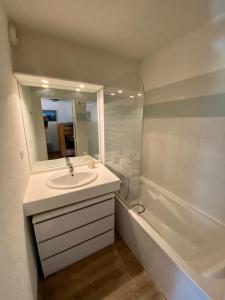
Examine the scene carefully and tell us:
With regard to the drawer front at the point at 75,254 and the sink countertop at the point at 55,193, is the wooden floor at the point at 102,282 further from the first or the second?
the sink countertop at the point at 55,193

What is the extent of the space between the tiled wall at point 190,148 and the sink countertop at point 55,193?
31.2 inches

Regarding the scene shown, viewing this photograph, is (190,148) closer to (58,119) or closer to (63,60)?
(58,119)

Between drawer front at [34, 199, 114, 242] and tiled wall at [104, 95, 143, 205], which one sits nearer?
drawer front at [34, 199, 114, 242]

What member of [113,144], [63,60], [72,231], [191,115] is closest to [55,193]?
[72,231]

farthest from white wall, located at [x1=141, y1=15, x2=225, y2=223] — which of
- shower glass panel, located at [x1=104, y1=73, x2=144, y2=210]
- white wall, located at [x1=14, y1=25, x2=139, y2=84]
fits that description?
white wall, located at [x1=14, y1=25, x2=139, y2=84]

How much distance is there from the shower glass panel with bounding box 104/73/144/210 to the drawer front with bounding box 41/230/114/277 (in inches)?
18.6

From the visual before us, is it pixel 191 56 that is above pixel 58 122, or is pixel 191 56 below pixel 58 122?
above

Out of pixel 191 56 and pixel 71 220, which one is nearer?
pixel 71 220

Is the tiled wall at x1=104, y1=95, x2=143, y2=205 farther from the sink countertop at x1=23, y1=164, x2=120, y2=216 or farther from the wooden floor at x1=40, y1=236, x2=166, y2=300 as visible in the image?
the wooden floor at x1=40, y1=236, x2=166, y2=300

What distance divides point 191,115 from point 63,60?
58.0 inches

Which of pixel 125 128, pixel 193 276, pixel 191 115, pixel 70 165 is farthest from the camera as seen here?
pixel 125 128

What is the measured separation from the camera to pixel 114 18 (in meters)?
1.18

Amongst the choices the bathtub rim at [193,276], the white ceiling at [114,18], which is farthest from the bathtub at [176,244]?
the white ceiling at [114,18]

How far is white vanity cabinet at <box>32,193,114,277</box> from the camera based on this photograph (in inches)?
45.9
